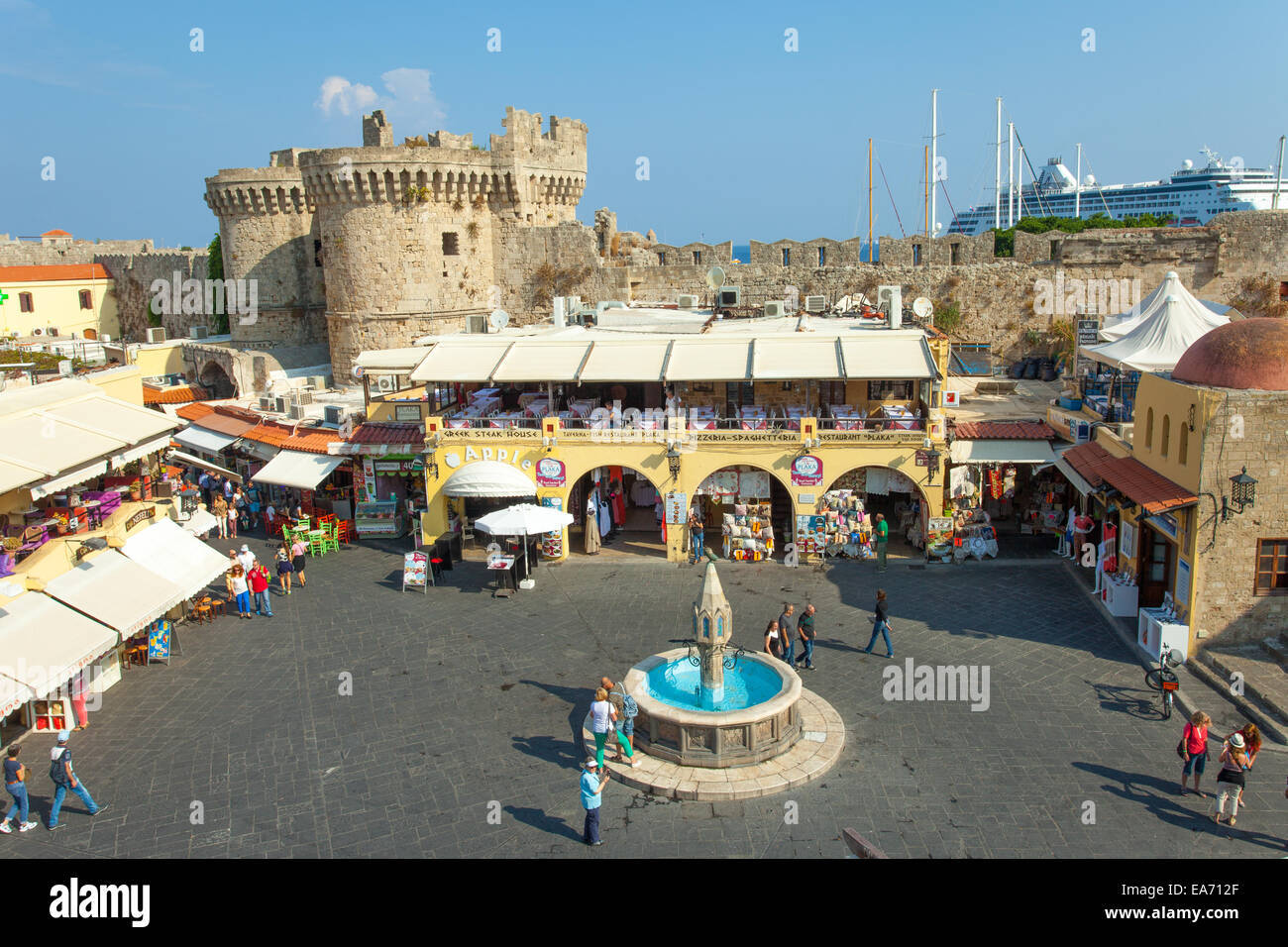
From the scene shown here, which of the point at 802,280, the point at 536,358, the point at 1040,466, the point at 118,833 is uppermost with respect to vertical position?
the point at 802,280

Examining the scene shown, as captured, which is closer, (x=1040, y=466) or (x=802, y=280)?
(x=1040, y=466)

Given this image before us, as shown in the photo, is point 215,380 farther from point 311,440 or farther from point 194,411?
point 311,440

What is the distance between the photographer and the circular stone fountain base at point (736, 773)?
12.3 m

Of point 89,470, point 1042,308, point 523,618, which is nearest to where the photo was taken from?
point 89,470

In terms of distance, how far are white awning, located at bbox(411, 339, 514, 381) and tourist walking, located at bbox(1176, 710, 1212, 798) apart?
16448 millimetres

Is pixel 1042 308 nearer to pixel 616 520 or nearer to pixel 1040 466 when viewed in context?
pixel 1040 466

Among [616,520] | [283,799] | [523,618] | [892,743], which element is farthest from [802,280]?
[283,799]

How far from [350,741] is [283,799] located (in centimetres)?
159

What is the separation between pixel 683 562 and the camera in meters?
22.0

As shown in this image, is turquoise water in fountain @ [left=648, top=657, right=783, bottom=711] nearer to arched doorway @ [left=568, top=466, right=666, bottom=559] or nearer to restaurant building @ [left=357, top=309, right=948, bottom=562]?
restaurant building @ [left=357, top=309, right=948, bottom=562]

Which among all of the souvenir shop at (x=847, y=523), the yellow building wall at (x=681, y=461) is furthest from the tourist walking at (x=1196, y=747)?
the souvenir shop at (x=847, y=523)

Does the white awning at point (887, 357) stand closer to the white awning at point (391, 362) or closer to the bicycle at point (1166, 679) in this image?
the bicycle at point (1166, 679)

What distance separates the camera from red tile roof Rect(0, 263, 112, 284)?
5181 cm

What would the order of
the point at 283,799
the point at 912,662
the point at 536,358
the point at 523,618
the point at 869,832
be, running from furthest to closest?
the point at 536,358 → the point at 523,618 → the point at 912,662 → the point at 283,799 → the point at 869,832
